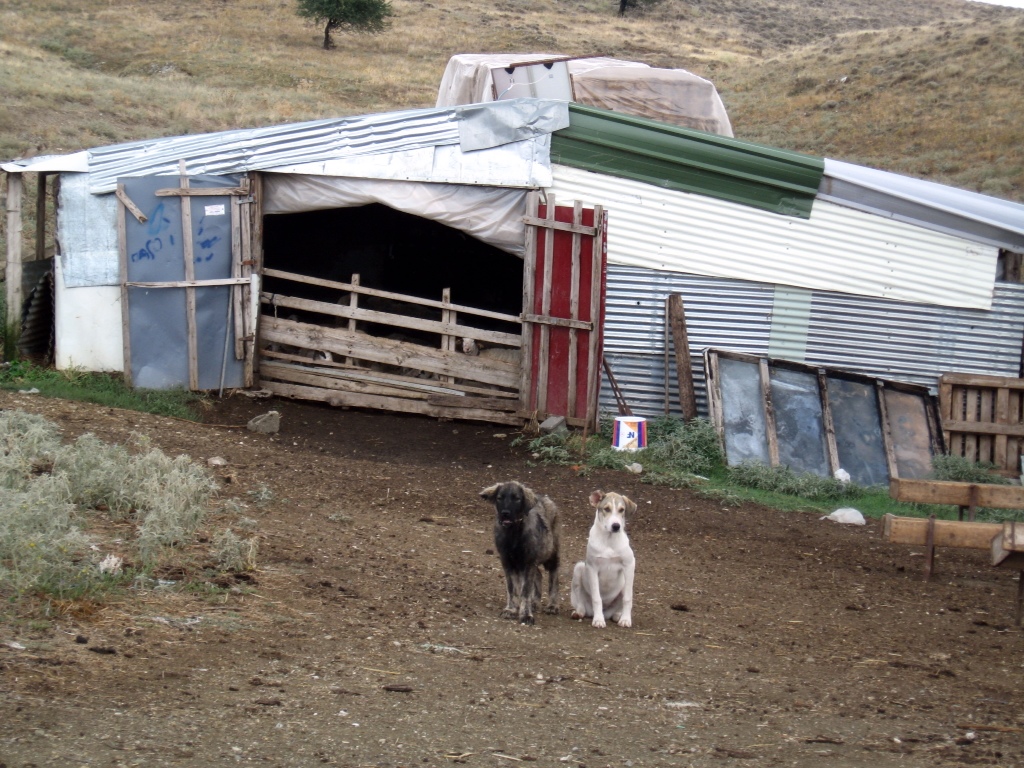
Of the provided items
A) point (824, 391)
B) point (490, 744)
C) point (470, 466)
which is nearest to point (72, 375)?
point (470, 466)

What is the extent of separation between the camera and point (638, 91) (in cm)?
1505

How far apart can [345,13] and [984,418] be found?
38.5 meters

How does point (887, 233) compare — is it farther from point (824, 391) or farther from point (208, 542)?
point (208, 542)

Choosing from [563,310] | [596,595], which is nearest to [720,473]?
[563,310]

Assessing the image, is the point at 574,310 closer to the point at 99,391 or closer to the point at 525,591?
the point at 99,391

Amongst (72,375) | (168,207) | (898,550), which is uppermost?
(168,207)

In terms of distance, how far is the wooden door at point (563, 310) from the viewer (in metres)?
12.8

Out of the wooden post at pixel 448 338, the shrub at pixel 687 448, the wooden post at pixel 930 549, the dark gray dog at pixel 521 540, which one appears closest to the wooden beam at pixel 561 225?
the wooden post at pixel 448 338

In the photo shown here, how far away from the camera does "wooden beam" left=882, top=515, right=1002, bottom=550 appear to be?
771cm

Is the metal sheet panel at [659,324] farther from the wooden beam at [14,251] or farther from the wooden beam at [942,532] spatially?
the wooden beam at [14,251]

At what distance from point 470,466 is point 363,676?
6634mm

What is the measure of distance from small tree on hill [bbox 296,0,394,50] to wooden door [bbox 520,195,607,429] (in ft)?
118

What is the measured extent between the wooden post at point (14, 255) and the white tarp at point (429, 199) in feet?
9.00

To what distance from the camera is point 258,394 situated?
524 inches
